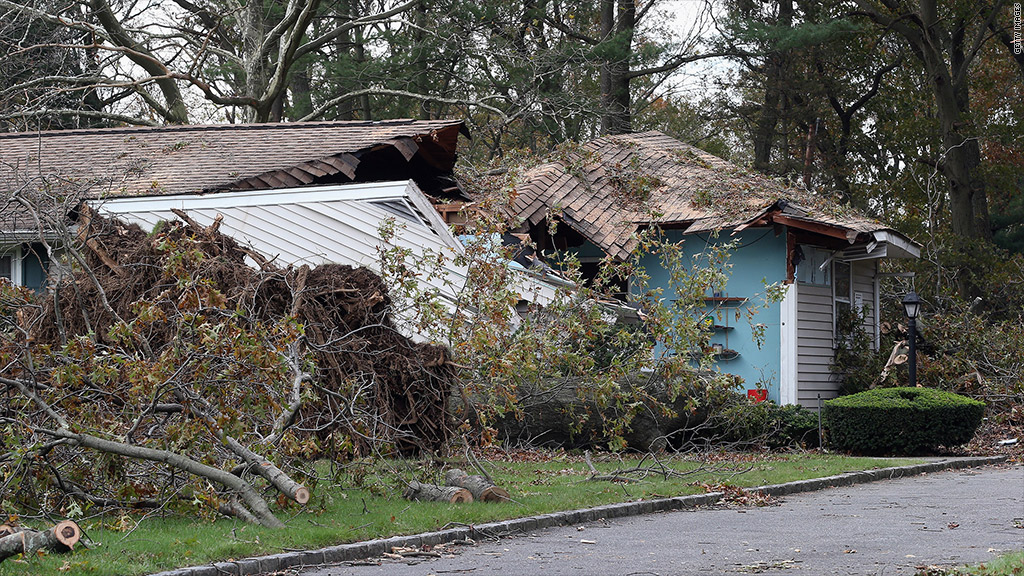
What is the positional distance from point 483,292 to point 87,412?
5.74 m

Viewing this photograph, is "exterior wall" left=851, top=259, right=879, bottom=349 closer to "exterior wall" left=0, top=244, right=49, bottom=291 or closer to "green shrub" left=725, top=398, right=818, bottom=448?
"green shrub" left=725, top=398, right=818, bottom=448

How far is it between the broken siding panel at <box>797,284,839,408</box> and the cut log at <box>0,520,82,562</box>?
52.0 feet

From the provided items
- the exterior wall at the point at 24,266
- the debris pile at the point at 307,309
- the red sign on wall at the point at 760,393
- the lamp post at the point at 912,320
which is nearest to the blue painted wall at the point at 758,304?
the red sign on wall at the point at 760,393

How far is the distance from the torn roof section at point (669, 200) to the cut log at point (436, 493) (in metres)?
9.77

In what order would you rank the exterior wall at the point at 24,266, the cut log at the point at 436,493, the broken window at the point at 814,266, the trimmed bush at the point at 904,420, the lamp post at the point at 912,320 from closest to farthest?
the cut log at the point at 436,493 → the trimmed bush at the point at 904,420 → the exterior wall at the point at 24,266 → the lamp post at the point at 912,320 → the broken window at the point at 814,266

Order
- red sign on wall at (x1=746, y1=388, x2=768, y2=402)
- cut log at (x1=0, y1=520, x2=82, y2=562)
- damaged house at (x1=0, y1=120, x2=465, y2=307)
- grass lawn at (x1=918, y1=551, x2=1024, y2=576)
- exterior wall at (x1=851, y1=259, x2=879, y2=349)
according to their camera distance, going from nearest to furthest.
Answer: grass lawn at (x1=918, y1=551, x2=1024, y2=576), cut log at (x1=0, y1=520, x2=82, y2=562), damaged house at (x1=0, y1=120, x2=465, y2=307), red sign on wall at (x1=746, y1=388, x2=768, y2=402), exterior wall at (x1=851, y1=259, x2=879, y2=349)

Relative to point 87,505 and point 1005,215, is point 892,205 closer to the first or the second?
point 1005,215

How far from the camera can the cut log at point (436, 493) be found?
10.7 metres

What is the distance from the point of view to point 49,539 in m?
7.23

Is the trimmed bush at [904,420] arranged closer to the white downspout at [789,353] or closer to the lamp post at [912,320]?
the lamp post at [912,320]

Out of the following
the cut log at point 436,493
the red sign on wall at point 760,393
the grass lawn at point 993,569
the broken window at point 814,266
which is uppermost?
the broken window at point 814,266

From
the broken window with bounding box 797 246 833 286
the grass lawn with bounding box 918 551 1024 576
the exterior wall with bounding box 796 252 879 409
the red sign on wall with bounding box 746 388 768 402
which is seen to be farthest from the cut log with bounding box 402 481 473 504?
the broken window with bounding box 797 246 833 286

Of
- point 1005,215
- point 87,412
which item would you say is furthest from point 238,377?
point 1005,215

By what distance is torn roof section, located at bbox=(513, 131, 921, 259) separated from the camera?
824 inches
